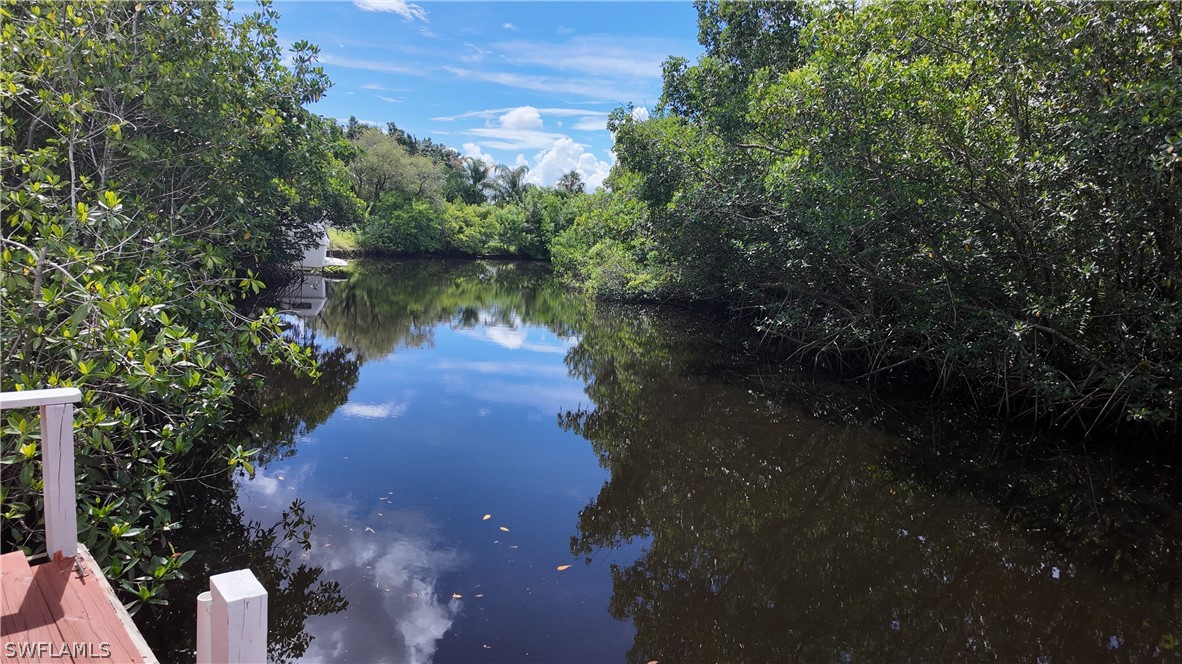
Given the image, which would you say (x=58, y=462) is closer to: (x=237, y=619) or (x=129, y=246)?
(x=237, y=619)

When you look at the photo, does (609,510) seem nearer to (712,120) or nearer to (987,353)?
(987,353)

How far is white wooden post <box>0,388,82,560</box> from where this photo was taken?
2.32m

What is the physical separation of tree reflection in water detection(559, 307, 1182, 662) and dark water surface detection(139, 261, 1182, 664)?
0.02 meters

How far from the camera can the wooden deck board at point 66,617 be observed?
2135mm

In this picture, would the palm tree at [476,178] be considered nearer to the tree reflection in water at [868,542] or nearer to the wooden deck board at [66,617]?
the tree reflection in water at [868,542]

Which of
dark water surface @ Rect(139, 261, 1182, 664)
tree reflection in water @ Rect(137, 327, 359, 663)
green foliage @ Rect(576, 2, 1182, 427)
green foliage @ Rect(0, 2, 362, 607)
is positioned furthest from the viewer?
green foliage @ Rect(576, 2, 1182, 427)

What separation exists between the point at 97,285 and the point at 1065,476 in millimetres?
9219

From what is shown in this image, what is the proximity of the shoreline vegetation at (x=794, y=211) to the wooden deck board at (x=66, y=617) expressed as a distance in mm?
616

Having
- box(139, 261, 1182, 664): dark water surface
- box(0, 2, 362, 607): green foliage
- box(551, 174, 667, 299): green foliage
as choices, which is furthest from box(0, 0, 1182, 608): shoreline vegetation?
box(551, 174, 667, 299): green foliage

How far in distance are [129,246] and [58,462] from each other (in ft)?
10.8

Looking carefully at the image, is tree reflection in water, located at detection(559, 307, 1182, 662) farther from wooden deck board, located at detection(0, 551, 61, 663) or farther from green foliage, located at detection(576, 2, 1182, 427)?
wooden deck board, located at detection(0, 551, 61, 663)

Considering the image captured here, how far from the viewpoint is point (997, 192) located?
709 cm

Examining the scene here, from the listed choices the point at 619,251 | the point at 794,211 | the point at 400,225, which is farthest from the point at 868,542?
the point at 400,225

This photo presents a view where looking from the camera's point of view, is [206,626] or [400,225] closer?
[206,626]
